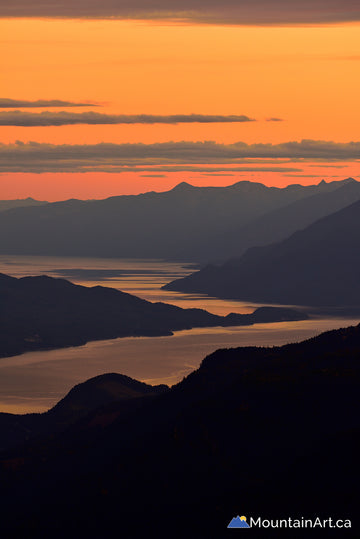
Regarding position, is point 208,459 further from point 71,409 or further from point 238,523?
point 71,409

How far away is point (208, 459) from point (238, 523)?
16646 millimetres

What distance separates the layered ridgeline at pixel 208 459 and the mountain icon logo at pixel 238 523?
1070 mm

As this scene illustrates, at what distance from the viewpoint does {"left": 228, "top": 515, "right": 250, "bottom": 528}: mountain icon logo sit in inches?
3053

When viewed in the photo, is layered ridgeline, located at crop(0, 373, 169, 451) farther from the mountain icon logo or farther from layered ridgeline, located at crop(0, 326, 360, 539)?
the mountain icon logo

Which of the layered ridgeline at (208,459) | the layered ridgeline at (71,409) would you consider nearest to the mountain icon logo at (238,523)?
the layered ridgeline at (208,459)

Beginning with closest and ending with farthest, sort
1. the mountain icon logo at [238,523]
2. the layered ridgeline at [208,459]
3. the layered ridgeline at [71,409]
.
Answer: the mountain icon logo at [238,523] → the layered ridgeline at [208,459] → the layered ridgeline at [71,409]

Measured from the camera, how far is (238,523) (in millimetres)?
77750

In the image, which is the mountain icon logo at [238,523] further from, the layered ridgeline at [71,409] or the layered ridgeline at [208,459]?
the layered ridgeline at [71,409]

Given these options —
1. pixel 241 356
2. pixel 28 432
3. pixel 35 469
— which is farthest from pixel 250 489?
pixel 28 432

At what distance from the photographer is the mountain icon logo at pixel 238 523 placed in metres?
77.5

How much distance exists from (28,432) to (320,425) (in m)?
62.0

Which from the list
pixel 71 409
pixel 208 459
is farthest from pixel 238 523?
pixel 71 409

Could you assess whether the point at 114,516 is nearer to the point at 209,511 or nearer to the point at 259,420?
the point at 209,511

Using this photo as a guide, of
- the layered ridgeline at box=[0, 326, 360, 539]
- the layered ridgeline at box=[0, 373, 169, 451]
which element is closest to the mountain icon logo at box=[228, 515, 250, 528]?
the layered ridgeline at box=[0, 326, 360, 539]
